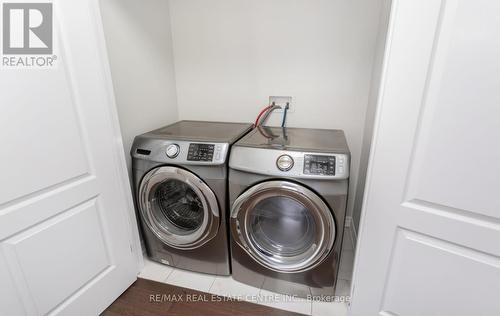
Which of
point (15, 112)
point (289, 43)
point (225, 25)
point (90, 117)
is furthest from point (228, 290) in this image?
point (225, 25)

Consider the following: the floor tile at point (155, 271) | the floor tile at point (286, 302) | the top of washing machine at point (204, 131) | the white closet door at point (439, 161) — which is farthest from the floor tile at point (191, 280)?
the white closet door at point (439, 161)

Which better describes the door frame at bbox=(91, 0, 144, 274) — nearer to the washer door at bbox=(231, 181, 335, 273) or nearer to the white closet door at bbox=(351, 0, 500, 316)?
the washer door at bbox=(231, 181, 335, 273)

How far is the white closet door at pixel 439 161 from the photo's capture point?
0.78 metres

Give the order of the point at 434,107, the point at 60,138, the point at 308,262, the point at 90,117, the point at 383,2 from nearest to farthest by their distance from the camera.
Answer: the point at 434,107 → the point at 60,138 → the point at 90,117 → the point at 308,262 → the point at 383,2

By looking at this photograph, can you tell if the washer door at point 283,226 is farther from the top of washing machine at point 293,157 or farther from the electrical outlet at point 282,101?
the electrical outlet at point 282,101

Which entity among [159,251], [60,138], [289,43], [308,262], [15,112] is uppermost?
[289,43]

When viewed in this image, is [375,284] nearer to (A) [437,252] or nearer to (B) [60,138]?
(A) [437,252]

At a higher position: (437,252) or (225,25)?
(225,25)

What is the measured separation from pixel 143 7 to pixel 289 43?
1.04 m

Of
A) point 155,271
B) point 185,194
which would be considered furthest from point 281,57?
point 155,271

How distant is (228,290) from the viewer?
1.58m

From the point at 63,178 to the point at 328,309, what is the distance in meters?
1.57

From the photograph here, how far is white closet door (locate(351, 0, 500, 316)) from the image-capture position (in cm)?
78

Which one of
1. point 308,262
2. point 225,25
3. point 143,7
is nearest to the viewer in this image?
point 308,262
